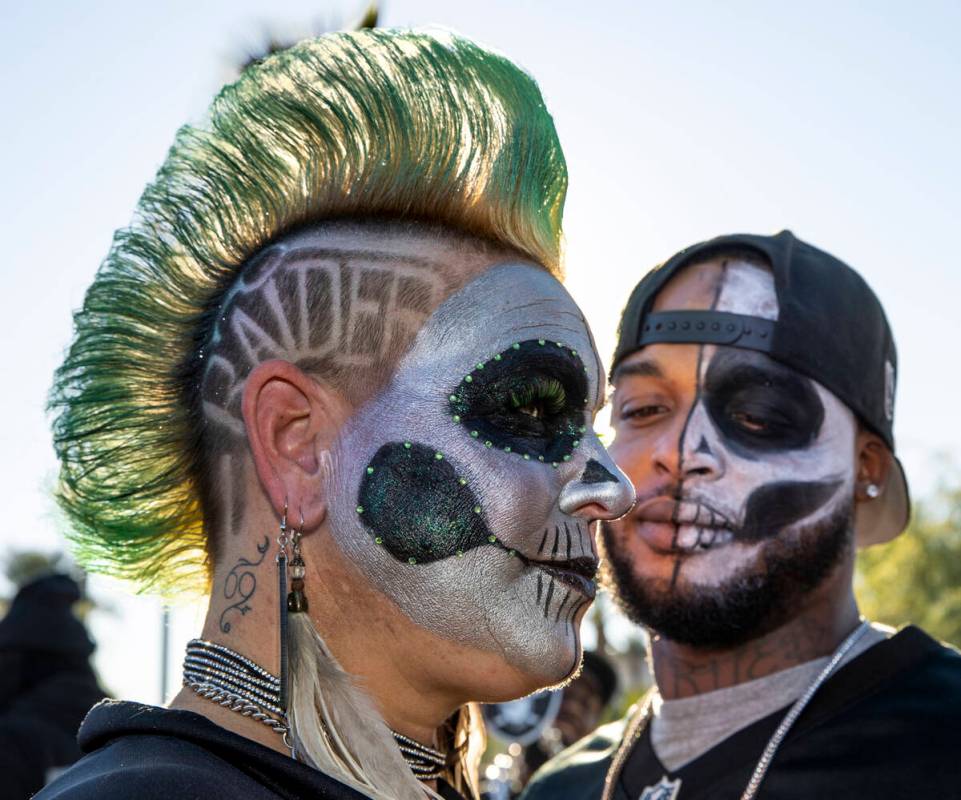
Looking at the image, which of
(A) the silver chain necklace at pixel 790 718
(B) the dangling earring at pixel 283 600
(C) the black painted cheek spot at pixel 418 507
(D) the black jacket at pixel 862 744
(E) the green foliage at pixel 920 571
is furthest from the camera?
(E) the green foliage at pixel 920 571

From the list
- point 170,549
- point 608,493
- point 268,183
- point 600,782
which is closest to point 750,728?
point 600,782

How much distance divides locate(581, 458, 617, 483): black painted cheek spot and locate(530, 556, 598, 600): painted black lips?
0.16 metres

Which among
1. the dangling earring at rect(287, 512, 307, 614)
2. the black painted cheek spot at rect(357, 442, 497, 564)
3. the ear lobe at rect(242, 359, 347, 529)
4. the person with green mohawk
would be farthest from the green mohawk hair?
the black painted cheek spot at rect(357, 442, 497, 564)

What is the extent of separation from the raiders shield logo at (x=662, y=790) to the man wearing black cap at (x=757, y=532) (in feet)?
0.04

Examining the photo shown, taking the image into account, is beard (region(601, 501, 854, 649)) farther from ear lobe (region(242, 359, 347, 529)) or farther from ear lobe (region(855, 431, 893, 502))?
ear lobe (region(242, 359, 347, 529))

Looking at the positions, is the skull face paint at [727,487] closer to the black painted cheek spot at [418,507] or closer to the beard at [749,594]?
the beard at [749,594]

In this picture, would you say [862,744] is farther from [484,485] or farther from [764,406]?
[484,485]

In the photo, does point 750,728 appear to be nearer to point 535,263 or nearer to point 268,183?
point 535,263

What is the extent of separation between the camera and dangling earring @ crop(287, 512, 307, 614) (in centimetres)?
246

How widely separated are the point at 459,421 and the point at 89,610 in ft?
87.1

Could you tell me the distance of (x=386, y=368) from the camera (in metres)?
2.58

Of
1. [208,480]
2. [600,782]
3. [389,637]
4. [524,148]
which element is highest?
Answer: [524,148]

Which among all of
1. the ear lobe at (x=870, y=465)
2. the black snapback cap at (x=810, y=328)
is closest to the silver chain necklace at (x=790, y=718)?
the ear lobe at (x=870, y=465)

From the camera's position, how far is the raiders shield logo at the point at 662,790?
3.89m
